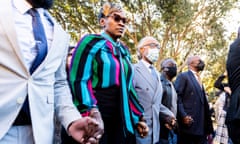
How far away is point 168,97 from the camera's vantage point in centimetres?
528

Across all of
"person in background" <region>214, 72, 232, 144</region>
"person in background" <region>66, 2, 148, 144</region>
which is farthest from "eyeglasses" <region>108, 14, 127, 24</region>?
"person in background" <region>214, 72, 232, 144</region>

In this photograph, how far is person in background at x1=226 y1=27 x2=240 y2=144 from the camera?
9.84ft

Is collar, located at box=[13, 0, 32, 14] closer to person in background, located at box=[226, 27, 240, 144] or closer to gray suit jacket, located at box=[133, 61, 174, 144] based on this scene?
person in background, located at box=[226, 27, 240, 144]

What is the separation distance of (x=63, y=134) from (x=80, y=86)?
16.2 inches

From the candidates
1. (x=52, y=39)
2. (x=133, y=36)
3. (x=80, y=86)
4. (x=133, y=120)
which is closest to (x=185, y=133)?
(x=133, y=120)

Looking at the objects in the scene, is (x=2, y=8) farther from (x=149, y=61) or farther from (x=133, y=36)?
(x=133, y=36)

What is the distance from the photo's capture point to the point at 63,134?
310 cm

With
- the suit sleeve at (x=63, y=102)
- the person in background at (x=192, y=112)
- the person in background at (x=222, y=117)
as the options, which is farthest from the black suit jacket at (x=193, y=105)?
the suit sleeve at (x=63, y=102)

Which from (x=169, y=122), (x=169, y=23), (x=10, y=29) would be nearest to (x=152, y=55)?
(x=169, y=122)

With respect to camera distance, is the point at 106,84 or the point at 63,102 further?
the point at 106,84

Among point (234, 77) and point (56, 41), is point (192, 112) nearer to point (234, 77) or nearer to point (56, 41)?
point (234, 77)

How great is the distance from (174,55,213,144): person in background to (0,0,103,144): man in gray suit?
4.03 meters

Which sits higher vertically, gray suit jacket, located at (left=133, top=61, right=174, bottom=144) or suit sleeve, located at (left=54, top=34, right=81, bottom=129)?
suit sleeve, located at (left=54, top=34, right=81, bottom=129)

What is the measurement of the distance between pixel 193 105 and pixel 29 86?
4.41m
